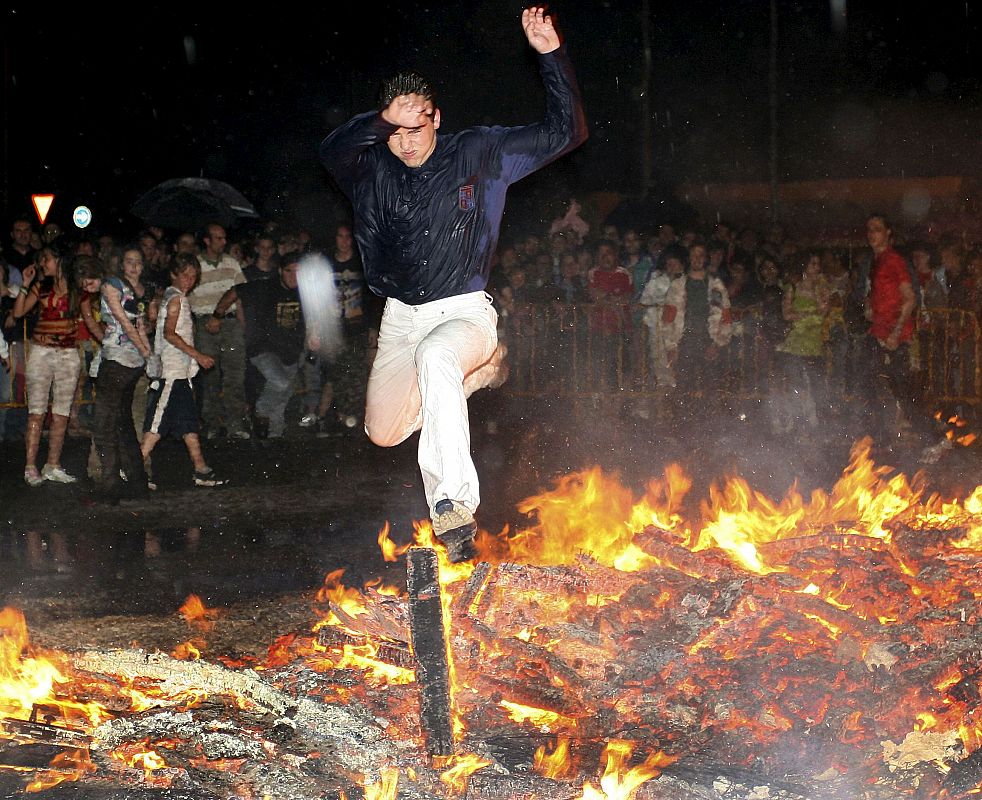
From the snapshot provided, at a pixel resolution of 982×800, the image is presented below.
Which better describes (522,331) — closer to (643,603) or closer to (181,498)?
(181,498)

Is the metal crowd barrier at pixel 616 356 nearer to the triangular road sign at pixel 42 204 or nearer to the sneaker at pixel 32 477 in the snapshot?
the sneaker at pixel 32 477

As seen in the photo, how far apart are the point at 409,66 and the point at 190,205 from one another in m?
4.77

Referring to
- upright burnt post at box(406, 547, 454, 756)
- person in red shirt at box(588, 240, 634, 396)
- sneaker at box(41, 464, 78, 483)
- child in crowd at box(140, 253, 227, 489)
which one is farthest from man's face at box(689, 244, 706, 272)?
upright burnt post at box(406, 547, 454, 756)

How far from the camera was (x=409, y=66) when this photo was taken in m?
17.4

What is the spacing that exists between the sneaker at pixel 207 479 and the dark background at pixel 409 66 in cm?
818

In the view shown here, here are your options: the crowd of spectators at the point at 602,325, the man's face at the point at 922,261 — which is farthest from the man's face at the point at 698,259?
the man's face at the point at 922,261

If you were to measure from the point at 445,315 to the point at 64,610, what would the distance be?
8.88ft

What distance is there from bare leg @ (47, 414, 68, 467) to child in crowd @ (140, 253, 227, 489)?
776mm

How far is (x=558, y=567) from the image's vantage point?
5.49 m

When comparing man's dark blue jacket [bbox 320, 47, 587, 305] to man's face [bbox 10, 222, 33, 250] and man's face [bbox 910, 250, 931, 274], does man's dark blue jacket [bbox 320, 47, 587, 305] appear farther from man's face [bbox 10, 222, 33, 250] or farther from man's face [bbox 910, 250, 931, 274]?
man's face [bbox 910, 250, 931, 274]

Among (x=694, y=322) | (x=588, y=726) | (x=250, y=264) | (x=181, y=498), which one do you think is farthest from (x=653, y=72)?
(x=588, y=726)

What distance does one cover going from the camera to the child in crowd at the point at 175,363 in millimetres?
8875

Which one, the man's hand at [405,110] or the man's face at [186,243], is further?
the man's face at [186,243]

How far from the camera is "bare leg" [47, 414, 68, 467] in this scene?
9.34 meters
